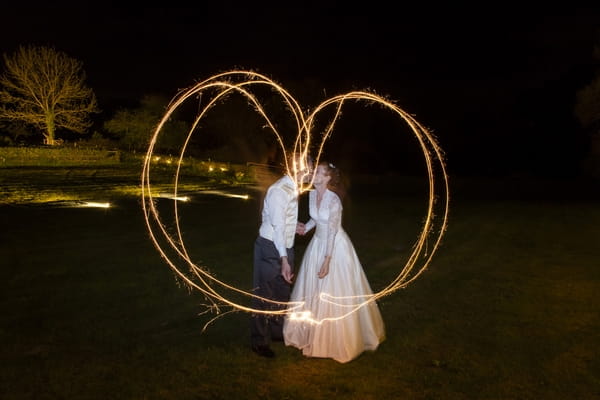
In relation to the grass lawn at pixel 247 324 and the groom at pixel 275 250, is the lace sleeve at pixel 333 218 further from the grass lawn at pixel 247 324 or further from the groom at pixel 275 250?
the grass lawn at pixel 247 324

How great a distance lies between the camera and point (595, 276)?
1055 cm

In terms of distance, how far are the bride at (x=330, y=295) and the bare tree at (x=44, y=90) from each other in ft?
135

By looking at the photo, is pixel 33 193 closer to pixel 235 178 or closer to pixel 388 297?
pixel 235 178

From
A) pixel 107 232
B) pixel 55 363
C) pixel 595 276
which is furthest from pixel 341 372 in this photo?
pixel 107 232

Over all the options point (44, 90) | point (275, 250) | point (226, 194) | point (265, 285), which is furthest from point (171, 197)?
point (44, 90)

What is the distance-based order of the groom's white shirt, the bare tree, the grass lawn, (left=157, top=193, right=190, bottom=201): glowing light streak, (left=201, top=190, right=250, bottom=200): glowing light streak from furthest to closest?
the bare tree, (left=201, top=190, right=250, bottom=200): glowing light streak, (left=157, top=193, right=190, bottom=201): glowing light streak, the groom's white shirt, the grass lawn

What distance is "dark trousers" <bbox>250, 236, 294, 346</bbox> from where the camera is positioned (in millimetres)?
6004

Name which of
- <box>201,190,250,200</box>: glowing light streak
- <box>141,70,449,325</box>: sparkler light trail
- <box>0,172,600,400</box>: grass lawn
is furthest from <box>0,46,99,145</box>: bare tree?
<box>0,172,600,400</box>: grass lawn

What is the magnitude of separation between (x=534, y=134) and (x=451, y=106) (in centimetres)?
691

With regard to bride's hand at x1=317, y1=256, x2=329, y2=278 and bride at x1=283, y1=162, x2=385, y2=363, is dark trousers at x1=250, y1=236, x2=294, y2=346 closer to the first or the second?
bride at x1=283, y1=162, x2=385, y2=363

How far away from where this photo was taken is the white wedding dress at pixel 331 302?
5.94m

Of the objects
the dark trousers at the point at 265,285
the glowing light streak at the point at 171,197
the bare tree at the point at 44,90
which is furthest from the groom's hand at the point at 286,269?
the bare tree at the point at 44,90

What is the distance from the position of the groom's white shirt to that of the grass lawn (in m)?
1.41

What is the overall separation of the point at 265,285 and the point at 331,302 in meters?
0.77
